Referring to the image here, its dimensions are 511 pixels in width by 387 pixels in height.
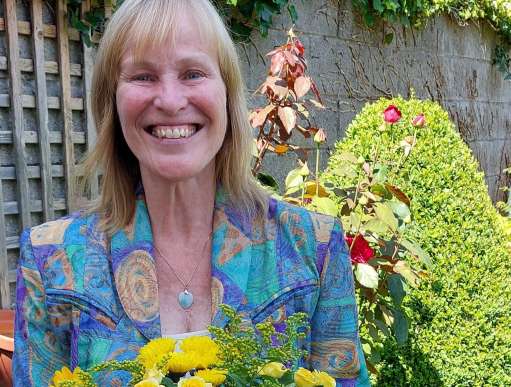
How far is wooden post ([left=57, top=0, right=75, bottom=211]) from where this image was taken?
3.39 metres

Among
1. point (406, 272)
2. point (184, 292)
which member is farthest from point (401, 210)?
point (184, 292)

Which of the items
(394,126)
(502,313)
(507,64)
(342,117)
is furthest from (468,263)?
(507,64)

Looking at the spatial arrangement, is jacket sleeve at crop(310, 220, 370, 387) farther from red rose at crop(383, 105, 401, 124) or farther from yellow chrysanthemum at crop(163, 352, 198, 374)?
red rose at crop(383, 105, 401, 124)

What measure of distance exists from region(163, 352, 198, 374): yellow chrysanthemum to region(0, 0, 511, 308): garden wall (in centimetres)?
251

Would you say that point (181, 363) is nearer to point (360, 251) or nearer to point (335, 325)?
point (335, 325)

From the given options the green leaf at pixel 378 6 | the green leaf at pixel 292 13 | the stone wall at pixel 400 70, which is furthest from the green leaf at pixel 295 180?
the green leaf at pixel 378 6

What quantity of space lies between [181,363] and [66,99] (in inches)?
109

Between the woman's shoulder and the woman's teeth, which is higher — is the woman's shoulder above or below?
below

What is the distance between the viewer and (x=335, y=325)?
1.45 meters

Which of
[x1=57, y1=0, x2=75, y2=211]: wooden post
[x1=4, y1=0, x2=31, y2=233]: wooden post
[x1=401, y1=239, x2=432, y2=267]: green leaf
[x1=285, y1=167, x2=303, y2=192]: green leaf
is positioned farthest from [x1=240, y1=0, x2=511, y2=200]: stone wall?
[x1=401, y1=239, x2=432, y2=267]: green leaf

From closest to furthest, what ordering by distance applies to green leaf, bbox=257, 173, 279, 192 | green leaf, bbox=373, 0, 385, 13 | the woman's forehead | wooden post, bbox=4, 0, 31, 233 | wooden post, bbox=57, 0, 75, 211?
1. the woman's forehead
2. green leaf, bbox=257, 173, 279, 192
3. wooden post, bbox=4, 0, 31, 233
4. wooden post, bbox=57, 0, 75, 211
5. green leaf, bbox=373, 0, 385, 13

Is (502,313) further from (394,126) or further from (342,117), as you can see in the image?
(342,117)

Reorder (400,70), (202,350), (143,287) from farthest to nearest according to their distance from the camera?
(400,70) → (143,287) → (202,350)

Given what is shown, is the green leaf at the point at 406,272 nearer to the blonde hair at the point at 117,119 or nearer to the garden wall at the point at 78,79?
the blonde hair at the point at 117,119
